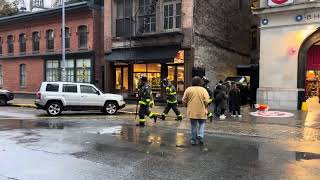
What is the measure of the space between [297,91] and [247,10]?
14.5 metres

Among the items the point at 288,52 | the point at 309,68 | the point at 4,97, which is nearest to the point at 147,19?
the point at 288,52

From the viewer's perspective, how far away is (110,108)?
2122 centimetres

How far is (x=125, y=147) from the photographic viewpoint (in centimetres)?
1024

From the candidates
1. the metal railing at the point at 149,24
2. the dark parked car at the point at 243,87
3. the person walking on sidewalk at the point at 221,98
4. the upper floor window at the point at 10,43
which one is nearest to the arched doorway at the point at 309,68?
the dark parked car at the point at 243,87

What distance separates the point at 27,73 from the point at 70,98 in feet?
52.4

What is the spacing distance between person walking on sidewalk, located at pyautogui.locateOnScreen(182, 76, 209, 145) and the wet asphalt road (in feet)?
1.23

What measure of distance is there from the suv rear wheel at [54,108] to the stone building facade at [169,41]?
7.45 m

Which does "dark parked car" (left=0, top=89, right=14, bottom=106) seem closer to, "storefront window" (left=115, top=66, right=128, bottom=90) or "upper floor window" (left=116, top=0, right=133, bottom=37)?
"storefront window" (left=115, top=66, right=128, bottom=90)

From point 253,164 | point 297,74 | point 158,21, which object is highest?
point 158,21

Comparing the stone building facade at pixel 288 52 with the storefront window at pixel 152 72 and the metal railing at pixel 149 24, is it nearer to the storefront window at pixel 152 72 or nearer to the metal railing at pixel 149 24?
the metal railing at pixel 149 24

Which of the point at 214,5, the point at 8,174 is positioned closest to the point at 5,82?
the point at 214,5

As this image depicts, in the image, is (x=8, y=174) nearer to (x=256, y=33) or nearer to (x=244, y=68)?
(x=244, y=68)

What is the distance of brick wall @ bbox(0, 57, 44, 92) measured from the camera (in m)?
33.9

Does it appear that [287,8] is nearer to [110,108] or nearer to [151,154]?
[110,108]
